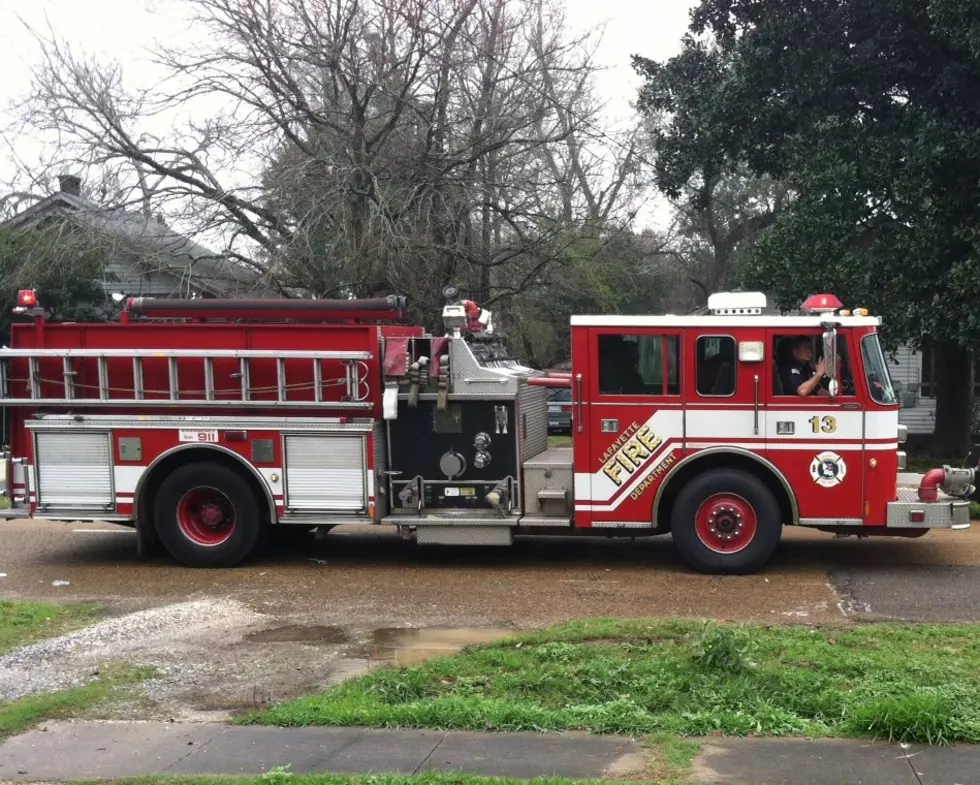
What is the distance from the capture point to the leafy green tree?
15516 mm

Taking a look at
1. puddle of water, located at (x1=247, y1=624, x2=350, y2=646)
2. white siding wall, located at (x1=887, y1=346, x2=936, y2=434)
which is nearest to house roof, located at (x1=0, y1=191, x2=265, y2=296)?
puddle of water, located at (x1=247, y1=624, x2=350, y2=646)

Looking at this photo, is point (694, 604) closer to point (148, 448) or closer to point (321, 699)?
point (321, 699)

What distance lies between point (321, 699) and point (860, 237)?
1328 cm

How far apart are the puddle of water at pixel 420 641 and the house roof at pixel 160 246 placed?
11577 mm

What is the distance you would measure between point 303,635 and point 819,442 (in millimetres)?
4690

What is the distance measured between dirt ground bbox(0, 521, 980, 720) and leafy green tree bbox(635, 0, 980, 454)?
17.4 ft

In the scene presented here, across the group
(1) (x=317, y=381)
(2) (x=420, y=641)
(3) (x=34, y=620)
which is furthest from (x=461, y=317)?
(3) (x=34, y=620)

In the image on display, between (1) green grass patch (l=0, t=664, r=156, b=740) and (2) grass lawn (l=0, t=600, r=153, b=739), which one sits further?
(2) grass lawn (l=0, t=600, r=153, b=739)

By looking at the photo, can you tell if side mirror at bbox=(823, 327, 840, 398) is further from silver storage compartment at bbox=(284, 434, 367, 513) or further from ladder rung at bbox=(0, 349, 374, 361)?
silver storage compartment at bbox=(284, 434, 367, 513)

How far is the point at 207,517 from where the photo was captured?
10.7 metres

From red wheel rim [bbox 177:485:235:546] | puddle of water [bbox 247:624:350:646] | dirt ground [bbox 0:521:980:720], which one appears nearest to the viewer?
dirt ground [bbox 0:521:980:720]

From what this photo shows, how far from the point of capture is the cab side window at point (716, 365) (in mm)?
9641

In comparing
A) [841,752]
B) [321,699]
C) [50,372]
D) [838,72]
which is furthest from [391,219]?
[841,752]

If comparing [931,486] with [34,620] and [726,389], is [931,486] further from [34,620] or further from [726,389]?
[34,620]
